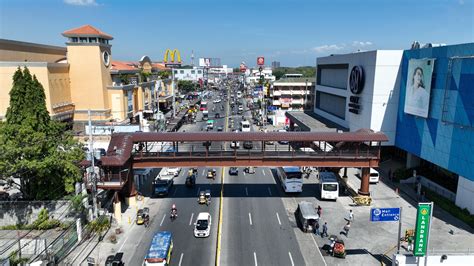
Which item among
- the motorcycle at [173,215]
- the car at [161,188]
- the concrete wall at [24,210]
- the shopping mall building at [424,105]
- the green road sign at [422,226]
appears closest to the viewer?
the green road sign at [422,226]

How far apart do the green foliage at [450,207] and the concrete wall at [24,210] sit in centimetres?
4394

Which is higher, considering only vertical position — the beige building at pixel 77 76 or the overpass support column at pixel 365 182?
the beige building at pixel 77 76

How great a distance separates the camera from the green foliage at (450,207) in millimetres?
38250

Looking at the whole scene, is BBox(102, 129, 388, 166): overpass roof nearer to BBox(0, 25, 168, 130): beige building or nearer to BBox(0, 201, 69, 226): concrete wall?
BBox(0, 201, 69, 226): concrete wall

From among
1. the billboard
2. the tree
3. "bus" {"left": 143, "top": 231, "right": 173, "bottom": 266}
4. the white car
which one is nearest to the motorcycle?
the white car

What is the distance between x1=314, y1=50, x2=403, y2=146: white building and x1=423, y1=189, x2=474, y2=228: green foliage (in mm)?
12733

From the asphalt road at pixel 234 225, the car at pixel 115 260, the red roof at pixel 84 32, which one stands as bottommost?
the asphalt road at pixel 234 225

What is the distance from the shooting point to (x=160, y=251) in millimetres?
29016

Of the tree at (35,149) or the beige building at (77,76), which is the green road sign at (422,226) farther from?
the beige building at (77,76)

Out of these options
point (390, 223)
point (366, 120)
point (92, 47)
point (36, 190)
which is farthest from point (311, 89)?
point (36, 190)

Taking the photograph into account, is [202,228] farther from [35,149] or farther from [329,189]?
[35,149]

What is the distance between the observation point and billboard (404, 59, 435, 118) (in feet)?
152

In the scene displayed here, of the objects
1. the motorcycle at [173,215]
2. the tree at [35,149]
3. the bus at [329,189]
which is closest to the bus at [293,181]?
the bus at [329,189]

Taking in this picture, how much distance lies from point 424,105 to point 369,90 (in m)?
11.7
